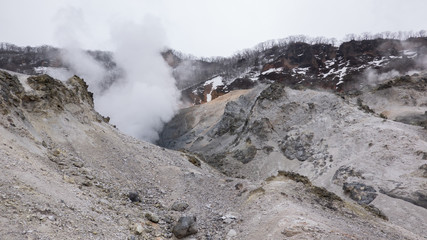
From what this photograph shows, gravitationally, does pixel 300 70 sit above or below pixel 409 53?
above

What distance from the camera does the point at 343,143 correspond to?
970 inches

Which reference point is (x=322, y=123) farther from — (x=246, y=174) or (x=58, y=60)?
(x=58, y=60)

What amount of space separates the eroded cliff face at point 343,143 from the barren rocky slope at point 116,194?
606mm

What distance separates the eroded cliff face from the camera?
56.5 ft

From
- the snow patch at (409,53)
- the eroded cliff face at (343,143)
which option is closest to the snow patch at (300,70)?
the snow patch at (409,53)

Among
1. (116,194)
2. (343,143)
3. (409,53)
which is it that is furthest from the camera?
(409,53)

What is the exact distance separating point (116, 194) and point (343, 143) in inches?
809

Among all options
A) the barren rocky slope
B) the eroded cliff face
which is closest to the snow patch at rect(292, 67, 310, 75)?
the eroded cliff face

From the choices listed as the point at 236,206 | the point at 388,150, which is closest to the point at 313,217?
the point at 236,206

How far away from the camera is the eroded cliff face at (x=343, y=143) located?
17.2m

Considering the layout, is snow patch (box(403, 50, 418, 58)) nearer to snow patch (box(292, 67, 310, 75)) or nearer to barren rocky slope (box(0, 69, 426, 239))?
snow patch (box(292, 67, 310, 75))

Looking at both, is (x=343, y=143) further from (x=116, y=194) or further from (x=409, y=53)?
(x=409, y=53)

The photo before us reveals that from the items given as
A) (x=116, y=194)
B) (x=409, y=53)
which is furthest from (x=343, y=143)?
(x=409, y=53)

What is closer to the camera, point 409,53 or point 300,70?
point 409,53
